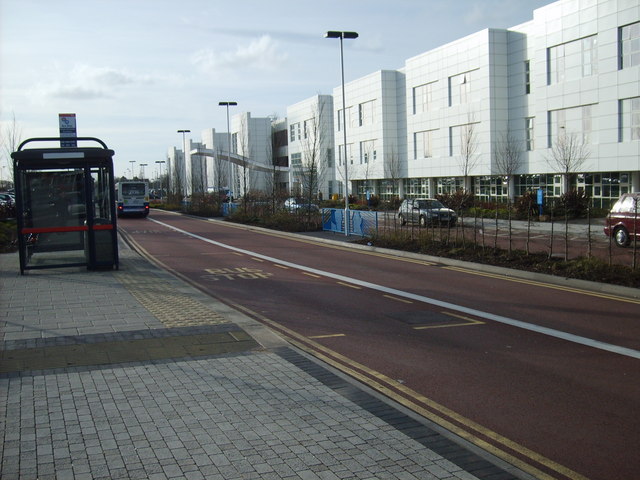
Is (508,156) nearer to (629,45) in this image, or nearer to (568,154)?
(568,154)

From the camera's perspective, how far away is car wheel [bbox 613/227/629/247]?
65.4 feet

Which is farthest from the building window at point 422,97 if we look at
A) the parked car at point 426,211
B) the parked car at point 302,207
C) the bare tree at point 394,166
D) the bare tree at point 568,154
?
the parked car at point 426,211

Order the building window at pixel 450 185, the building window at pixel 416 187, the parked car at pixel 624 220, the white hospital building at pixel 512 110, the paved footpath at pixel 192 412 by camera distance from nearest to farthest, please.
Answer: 1. the paved footpath at pixel 192 412
2. the parked car at pixel 624 220
3. the white hospital building at pixel 512 110
4. the building window at pixel 450 185
5. the building window at pixel 416 187

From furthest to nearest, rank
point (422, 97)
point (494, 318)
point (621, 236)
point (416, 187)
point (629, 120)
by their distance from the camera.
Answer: point (416, 187), point (422, 97), point (629, 120), point (621, 236), point (494, 318)

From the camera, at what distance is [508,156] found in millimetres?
43500

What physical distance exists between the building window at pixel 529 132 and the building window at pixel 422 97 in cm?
1150

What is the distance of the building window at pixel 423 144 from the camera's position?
54344 millimetres

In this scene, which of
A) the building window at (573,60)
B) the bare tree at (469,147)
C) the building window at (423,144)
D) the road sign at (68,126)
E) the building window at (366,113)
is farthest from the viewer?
the building window at (366,113)

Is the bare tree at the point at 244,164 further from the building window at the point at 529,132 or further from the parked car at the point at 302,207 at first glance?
the building window at the point at 529,132

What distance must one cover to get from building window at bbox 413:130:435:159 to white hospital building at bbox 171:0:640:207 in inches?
3.7

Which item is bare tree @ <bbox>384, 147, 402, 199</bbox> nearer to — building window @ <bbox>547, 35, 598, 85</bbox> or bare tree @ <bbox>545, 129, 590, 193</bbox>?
building window @ <bbox>547, 35, 598, 85</bbox>

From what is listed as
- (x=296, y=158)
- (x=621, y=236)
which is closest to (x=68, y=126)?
(x=621, y=236)

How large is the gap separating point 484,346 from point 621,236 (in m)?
13.7

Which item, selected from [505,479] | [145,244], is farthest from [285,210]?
[505,479]
